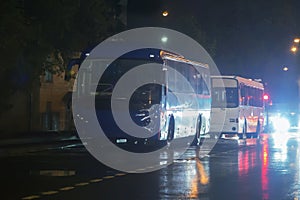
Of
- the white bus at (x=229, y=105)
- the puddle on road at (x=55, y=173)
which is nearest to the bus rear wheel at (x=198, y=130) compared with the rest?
the white bus at (x=229, y=105)

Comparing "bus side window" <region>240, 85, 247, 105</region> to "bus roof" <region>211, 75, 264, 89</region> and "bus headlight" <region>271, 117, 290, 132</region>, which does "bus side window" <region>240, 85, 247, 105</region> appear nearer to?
"bus roof" <region>211, 75, 264, 89</region>

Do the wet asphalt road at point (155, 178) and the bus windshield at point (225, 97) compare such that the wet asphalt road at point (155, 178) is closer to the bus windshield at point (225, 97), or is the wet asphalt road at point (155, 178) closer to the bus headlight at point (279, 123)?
the bus windshield at point (225, 97)

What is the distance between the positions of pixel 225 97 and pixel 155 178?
19.8 m

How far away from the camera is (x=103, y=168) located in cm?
1872

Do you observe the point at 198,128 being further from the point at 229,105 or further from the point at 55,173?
the point at 55,173

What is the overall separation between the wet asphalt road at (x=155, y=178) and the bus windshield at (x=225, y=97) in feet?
38.5

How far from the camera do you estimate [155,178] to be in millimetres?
16344

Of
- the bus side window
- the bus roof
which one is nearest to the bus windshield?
the bus roof

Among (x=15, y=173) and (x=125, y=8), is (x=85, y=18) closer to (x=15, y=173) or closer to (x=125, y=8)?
(x=15, y=173)

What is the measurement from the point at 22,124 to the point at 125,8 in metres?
17.1

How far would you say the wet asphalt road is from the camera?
13.4 meters

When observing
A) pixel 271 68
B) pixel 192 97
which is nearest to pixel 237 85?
pixel 192 97

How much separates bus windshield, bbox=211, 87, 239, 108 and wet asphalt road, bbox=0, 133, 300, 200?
11.7 metres

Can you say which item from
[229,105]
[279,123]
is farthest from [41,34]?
[279,123]
